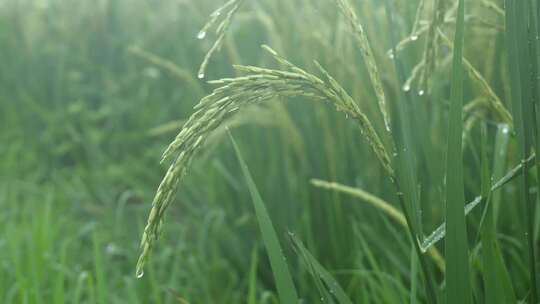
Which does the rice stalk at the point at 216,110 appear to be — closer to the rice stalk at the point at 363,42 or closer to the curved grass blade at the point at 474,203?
the rice stalk at the point at 363,42

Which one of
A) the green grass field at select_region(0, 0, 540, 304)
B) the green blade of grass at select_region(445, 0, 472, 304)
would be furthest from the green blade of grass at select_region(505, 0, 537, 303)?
the green blade of grass at select_region(445, 0, 472, 304)

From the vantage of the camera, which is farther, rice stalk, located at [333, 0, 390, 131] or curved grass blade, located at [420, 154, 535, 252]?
curved grass blade, located at [420, 154, 535, 252]

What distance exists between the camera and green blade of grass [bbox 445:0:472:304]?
96 centimetres

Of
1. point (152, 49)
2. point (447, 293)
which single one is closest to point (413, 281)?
point (447, 293)

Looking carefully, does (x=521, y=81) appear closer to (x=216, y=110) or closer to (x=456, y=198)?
(x=456, y=198)

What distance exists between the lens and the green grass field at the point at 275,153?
1009 mm

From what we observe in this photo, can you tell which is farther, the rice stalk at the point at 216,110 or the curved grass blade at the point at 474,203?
the curved grass blade at the point at 474,203

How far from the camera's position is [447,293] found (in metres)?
1.00

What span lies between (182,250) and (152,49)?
193 cm

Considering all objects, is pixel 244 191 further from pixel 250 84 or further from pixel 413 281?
pixel 250 84

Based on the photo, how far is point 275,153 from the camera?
8.07 ft

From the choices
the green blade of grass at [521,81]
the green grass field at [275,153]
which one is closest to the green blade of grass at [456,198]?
→ the green grass field at [275,153]

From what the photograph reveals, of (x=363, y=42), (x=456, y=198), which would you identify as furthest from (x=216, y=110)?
(x=456, y=198)

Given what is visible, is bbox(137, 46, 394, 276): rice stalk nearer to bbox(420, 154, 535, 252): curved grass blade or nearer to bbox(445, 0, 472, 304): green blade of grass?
bbox(445, 0, 472, 304): green blade of grass
